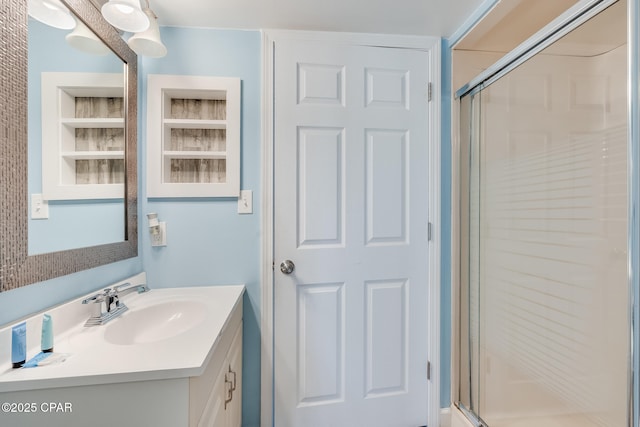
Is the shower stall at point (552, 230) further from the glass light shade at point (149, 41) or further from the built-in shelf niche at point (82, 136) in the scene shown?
the built-in shelf niche at point (82, 136)

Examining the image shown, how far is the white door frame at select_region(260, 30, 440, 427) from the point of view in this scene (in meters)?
1.43

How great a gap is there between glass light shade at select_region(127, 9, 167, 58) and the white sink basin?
43.9 inches

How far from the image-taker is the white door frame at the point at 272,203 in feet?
4.68

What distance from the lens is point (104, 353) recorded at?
2.54 ft

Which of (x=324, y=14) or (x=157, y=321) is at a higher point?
(x=324, y=14)

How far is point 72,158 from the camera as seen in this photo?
97cm

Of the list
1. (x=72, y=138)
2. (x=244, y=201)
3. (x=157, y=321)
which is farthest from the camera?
(x=244, y=201)

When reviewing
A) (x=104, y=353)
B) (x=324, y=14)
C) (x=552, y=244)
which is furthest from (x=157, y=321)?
(x=552, y=244)

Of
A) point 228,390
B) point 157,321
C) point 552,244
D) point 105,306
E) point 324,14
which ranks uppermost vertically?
point 324,14

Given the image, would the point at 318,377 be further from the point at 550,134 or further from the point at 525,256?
the point at 550,134

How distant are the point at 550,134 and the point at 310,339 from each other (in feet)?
4.92

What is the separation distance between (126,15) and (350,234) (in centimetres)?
131

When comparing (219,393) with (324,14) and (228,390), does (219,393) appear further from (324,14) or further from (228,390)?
(324,14)

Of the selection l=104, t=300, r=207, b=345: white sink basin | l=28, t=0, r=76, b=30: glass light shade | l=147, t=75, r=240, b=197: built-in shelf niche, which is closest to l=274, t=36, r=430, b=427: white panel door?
l=147, t=75, r=240, b=197: built-in shelf niche
